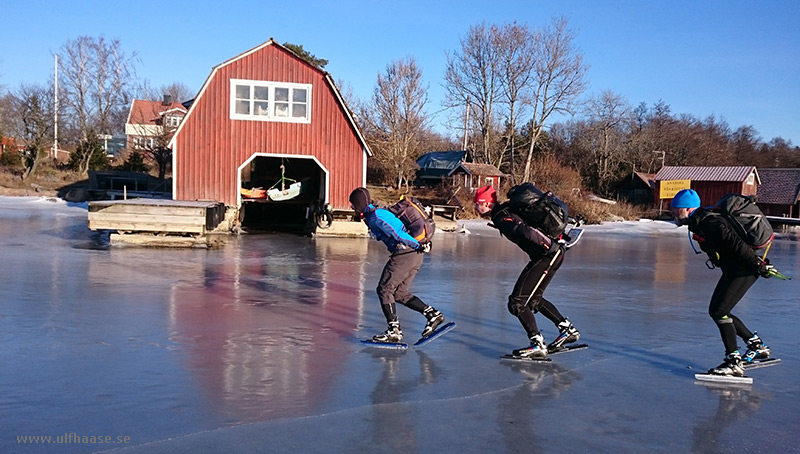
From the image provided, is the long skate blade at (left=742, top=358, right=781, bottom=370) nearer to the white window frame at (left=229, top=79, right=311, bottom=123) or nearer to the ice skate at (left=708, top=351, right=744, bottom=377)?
the ice skate at (left=708, top=351, right=744, bottom=377)

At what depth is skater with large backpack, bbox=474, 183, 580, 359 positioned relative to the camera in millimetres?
6586

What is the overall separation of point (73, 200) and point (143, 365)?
109 ft

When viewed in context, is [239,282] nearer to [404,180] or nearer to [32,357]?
[32,357]

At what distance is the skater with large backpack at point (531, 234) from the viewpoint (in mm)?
6586

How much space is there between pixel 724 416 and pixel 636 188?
51820mm

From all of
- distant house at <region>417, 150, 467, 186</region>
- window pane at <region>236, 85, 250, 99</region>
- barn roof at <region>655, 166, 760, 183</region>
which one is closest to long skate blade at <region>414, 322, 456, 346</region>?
window pane at <region>236, 85, 250, 99</region>

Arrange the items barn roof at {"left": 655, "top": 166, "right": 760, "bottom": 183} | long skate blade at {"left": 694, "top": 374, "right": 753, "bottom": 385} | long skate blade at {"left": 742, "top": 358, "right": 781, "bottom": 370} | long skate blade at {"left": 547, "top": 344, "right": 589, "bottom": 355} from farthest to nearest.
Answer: barn roof at {"left": 655, "top": 166, "right": 760, "bottom": 183}
long skate blade at {"left": 547, "top": 344, "right": 589, "bottom": 355}
long skate blade at {"left": 742, "top": 358, "right": 781, "bottom": 370}
long skate blade at {"left": 694, "top": 374, "right": 753, "bottom": 385}

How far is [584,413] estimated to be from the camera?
207 inches

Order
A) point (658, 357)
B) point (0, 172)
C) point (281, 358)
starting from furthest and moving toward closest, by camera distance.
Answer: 1. point (0, 172)
2. point (658, 357)
3. point (281, 358)

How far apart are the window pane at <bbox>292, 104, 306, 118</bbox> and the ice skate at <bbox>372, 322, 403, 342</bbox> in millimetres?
18347

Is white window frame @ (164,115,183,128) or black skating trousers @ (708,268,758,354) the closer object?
black skating trousers @ (708,268,758,354)

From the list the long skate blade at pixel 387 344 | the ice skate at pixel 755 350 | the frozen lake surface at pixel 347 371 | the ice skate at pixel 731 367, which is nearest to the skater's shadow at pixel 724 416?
the frozen lake surface at pixel 347 371

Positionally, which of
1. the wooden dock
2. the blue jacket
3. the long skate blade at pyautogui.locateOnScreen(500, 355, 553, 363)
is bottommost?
the long skate blade at pyautogui.locateOnScreen(500, 355, 553, 363)

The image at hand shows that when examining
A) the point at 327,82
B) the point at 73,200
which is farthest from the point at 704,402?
the point at 73,200
